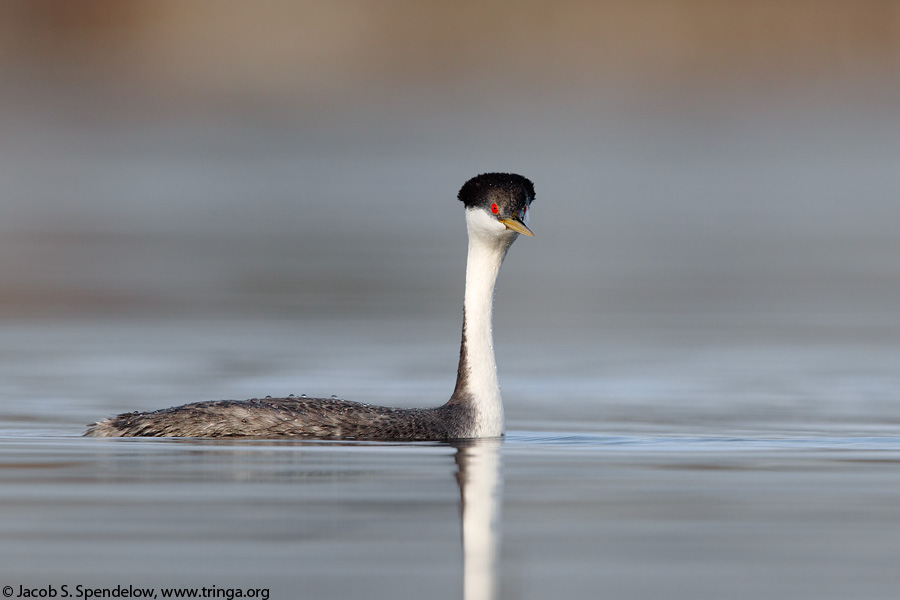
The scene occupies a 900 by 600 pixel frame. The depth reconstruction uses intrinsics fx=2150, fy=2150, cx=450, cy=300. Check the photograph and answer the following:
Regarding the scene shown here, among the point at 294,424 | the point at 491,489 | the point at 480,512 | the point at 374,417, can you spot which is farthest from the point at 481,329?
the point at 480,512

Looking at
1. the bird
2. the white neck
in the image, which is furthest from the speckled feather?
the white neck

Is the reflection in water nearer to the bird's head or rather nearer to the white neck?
the white neck

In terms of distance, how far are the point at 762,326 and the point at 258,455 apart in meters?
13.3

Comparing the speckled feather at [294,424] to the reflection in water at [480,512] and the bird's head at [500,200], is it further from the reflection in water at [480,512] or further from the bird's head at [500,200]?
the bird's head at [500,200]

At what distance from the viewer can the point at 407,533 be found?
401 inches

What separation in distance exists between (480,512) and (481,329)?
3978 millimetres

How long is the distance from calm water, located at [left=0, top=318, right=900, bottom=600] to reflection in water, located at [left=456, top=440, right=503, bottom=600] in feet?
0.07

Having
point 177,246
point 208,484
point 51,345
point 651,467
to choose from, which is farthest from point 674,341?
point 177,246

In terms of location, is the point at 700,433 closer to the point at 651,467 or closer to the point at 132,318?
the point at 651,467

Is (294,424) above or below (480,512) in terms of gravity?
above

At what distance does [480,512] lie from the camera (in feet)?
35.3

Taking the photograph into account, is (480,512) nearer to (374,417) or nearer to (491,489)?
(491,489)

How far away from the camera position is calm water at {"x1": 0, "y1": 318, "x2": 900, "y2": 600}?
9.20 meters

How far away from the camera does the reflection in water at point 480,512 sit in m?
9.10
